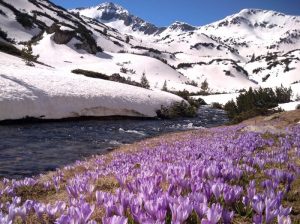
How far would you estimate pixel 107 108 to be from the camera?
34562 mm

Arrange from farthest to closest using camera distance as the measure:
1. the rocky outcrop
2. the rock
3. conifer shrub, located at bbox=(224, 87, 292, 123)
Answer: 1. the rocky outcrop
2. the rock
3. conifer shrub, located at bbox=(224, 87, 292, 123)

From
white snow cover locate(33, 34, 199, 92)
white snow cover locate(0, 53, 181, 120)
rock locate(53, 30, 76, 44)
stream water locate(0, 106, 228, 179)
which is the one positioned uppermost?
rock locate(53, 30, 76, 44)

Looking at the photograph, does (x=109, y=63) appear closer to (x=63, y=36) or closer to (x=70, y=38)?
(x=63, y=36)

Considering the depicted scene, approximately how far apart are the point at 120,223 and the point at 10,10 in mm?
145340

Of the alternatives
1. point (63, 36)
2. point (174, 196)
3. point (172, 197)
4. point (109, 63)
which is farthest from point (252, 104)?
point (63, 36)

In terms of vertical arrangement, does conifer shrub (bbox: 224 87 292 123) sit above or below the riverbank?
above

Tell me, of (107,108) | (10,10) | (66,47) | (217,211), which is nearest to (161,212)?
(217,211)

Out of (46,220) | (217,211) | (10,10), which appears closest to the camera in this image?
(217,211)

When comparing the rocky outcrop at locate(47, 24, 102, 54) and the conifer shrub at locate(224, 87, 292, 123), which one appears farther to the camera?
the rocky outcrop at locate(47, 24, 102, 54)

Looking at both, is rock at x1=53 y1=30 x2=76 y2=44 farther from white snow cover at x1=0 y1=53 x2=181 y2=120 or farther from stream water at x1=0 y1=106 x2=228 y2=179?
stream water at x1=0 y1=106 x2=228 y2=179

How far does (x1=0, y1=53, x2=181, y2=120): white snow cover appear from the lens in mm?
26775

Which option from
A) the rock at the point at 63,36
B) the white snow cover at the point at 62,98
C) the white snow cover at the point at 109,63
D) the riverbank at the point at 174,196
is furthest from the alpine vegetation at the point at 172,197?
the rock at the point at 63,36

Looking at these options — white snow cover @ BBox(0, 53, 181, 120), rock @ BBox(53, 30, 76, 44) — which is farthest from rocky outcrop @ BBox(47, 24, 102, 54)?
white snow cover @ BBox(0, 53, 181, 120)

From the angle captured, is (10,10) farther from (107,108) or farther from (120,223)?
(120,223)
